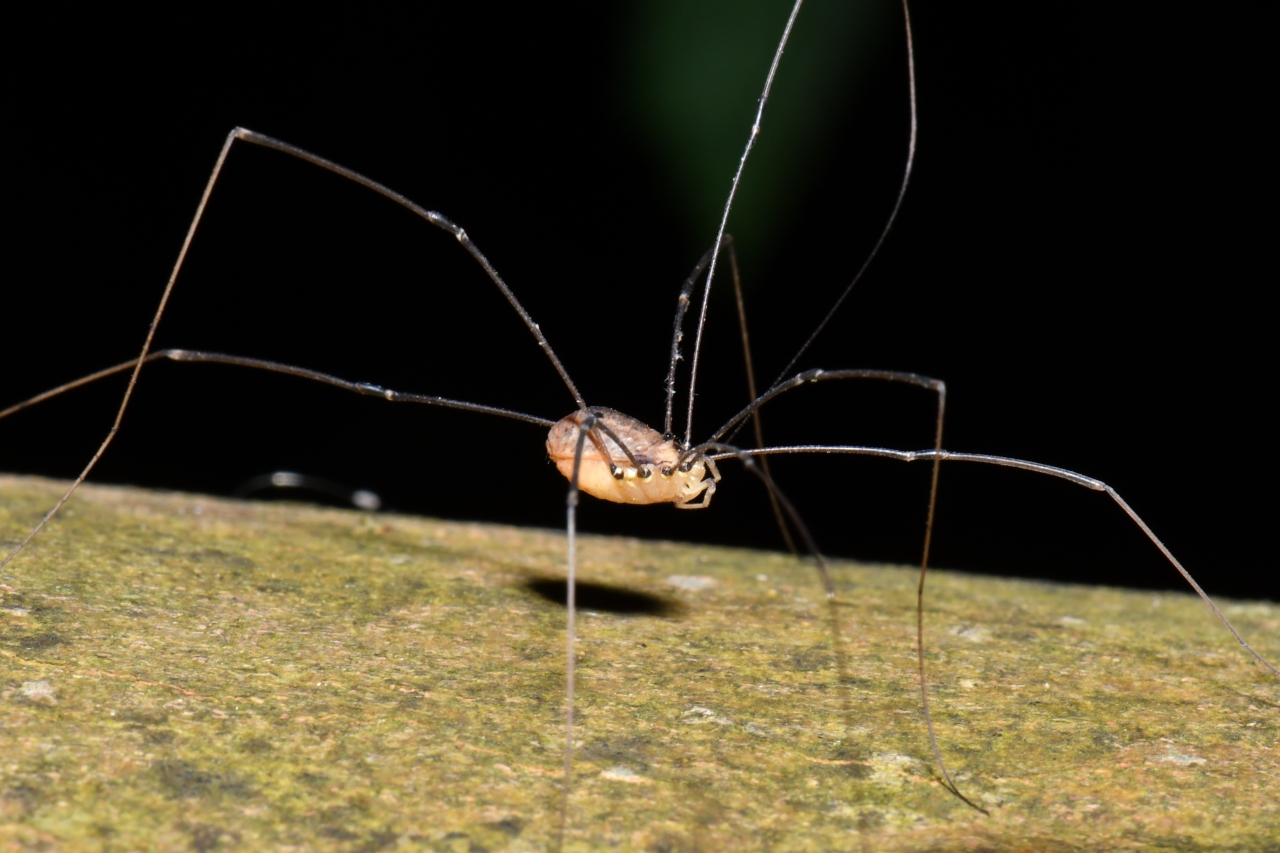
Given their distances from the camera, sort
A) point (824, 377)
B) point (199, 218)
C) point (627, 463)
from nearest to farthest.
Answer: point (824, 377), point (627, 463), point (199, 218)

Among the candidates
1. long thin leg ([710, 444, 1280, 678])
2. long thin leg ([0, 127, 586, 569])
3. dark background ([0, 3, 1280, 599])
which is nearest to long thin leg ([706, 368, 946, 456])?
long thin leg ([710, 444, 1280, 678])

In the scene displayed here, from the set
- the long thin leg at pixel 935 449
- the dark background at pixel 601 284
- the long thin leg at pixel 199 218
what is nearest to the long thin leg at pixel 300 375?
the long thin leg at pixel 199 218

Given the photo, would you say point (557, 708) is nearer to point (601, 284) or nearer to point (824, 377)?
point (824, 377)

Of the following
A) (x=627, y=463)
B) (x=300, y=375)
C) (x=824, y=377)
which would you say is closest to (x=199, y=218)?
(x=300, y=375)

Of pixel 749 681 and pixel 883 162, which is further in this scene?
pixel 883 162

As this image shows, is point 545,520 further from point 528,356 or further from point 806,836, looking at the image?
point 806,836

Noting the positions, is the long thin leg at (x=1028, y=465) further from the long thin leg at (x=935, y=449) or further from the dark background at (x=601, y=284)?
the dark background at (x=601, y=284)

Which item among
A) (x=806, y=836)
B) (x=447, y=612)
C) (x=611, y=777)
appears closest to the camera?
(x=806, y=836)

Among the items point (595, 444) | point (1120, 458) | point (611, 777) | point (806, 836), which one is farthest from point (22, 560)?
point (1120, 458)
